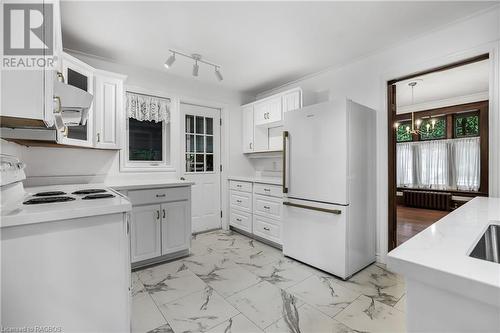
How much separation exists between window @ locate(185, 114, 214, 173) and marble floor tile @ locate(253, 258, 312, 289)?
197 cm

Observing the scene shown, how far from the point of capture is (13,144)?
1.92m

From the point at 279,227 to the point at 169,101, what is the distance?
7.94 ft

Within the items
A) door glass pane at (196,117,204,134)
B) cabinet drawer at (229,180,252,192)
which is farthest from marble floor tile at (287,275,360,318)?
door glass pane at (196,117,204,134)

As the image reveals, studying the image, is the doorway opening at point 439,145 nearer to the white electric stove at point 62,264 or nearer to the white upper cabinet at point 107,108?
the white electric stove at point 62,264

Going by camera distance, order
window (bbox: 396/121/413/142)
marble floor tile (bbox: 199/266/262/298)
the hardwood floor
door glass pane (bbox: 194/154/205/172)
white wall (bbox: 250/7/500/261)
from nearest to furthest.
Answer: white wall (bbox: 250/7/500/261), marble floor tile (bbox: 199/266/262/298), door glass pane (bbox: 194/154/205/172), the hardwood floor, window (bbox: 396/121/413/142)

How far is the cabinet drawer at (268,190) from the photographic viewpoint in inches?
121

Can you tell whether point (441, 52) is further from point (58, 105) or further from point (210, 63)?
point (58, 105)

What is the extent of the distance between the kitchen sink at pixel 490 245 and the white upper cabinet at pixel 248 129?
3198mm

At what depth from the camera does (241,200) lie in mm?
3725

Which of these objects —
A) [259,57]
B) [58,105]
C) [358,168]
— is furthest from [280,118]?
[58,105]

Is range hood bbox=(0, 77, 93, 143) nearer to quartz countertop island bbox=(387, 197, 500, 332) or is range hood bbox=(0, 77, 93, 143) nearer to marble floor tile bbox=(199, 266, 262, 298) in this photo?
quartz countertop island bbox=(387, 197, 500, 332)

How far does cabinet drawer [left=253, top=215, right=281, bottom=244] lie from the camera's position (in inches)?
122

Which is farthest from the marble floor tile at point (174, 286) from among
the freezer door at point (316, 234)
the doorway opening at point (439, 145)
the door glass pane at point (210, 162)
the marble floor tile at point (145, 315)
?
the doorway opening at point (439, 145)

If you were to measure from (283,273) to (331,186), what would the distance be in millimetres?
1039
